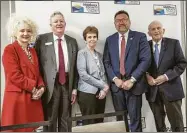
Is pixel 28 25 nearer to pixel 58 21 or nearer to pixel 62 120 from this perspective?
pixel 58 21

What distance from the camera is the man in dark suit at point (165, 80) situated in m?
2.64

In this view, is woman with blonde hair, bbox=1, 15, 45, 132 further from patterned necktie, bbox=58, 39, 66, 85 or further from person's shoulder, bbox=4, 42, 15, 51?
patterned necktie, bbox=58, 39, 66, 85

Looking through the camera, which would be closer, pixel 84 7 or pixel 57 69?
pixel 57 69

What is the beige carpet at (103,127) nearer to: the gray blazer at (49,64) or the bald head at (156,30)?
the gray blazer at (49,64)

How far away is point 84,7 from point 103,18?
0.23 meters

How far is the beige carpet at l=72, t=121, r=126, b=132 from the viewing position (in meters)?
2.01

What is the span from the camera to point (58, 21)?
259cm

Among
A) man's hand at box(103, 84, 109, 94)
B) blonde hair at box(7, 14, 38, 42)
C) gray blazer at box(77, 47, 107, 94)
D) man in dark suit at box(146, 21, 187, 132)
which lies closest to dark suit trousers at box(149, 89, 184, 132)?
man in dark suit at box(146, 21, 187, 132)

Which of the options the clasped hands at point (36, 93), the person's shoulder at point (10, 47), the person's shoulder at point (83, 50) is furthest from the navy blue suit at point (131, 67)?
the person's shoulder at point (10, 47)

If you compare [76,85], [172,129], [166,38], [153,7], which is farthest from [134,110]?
[153,7]

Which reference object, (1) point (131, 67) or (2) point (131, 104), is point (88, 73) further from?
(2) point (131, 104)

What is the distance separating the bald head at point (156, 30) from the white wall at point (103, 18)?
4 centimetres

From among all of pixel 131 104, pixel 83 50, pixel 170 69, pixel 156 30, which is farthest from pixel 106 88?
pixel 156 30

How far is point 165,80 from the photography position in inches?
104
